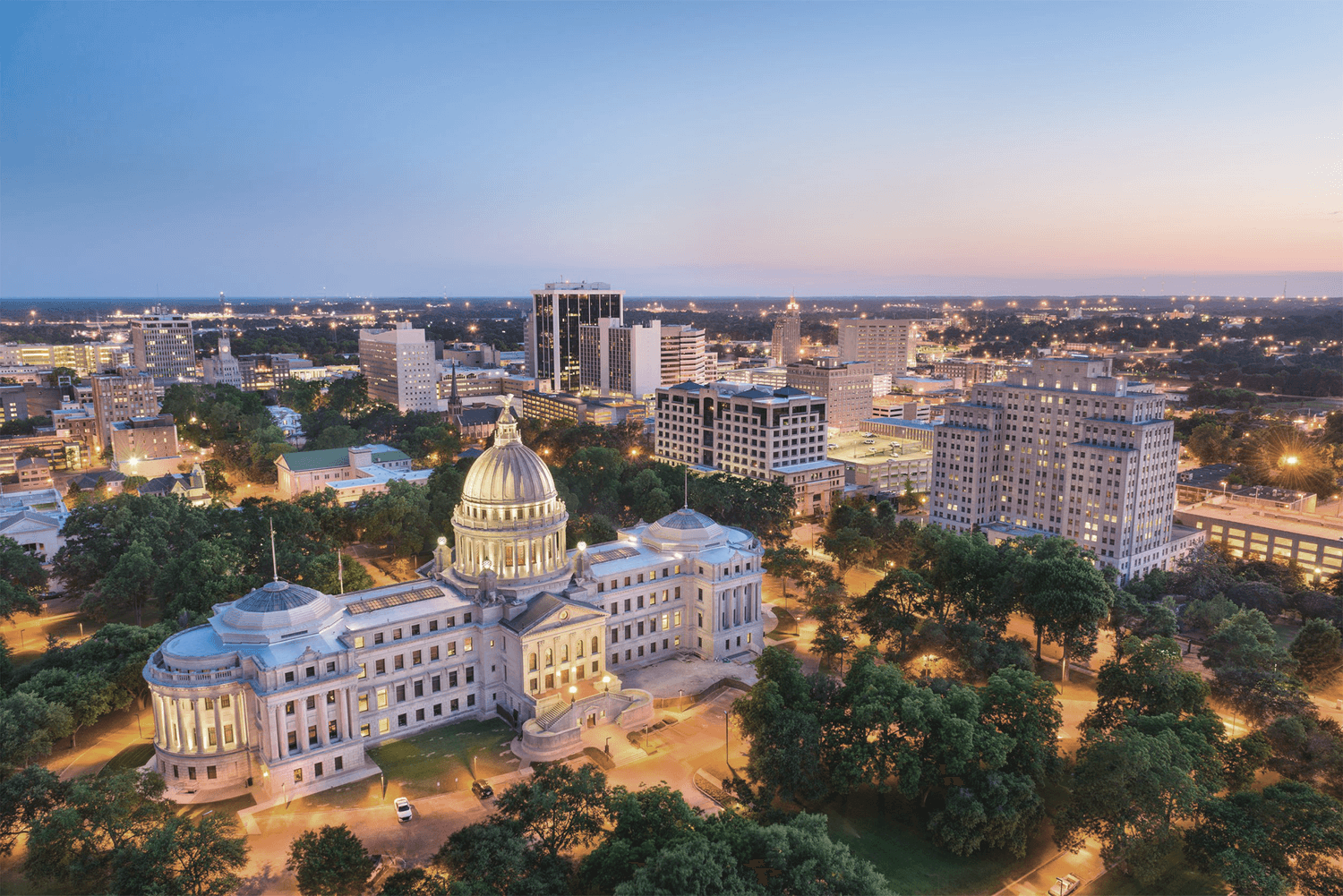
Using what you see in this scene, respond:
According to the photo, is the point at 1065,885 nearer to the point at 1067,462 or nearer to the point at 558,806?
the point at 558,806

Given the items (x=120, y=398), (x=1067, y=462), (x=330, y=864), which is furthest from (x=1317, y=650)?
(x=120, y=398)

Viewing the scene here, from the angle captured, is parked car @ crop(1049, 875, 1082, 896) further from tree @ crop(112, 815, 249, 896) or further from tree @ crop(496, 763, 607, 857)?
tree @ crop(112, 815, 249, 896)

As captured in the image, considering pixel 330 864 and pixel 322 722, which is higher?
pixel 322 722

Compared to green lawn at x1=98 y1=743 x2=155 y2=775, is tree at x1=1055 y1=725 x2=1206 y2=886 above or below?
above

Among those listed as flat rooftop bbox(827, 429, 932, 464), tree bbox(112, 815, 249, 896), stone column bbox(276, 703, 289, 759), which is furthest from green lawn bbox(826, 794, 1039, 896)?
flat rooftop bbox(827, 429, 932, 464)

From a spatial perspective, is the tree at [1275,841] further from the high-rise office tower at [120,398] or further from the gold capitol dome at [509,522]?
the high-rise office tower at [120,398]

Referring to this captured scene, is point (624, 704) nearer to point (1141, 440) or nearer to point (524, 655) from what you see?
point (524, 655)

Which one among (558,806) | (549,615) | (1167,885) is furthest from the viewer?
(549,615)

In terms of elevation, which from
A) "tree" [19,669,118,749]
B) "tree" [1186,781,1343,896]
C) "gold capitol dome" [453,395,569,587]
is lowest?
"tree" [1186,781,1343,896]

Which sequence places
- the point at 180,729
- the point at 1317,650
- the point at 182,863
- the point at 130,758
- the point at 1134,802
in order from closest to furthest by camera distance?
the point at 182,863, the point at 1134,802, the point at 180,729, the point at 130,758, the point at 1317,650
